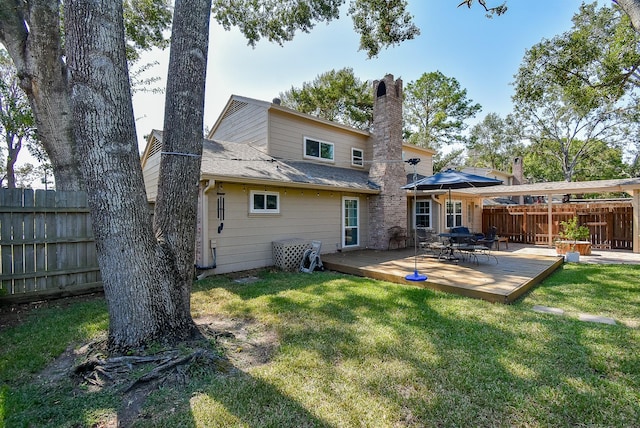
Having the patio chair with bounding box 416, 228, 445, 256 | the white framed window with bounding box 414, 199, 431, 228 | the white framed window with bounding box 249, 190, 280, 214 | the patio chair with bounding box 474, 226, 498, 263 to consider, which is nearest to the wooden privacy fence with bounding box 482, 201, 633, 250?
the patio chair with bounding box 474, 226, 498, 263

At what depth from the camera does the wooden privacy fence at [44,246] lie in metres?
5.19

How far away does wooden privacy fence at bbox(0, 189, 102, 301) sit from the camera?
5188 millimetres

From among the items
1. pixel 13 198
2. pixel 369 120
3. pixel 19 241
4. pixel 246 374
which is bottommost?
pixel 246 374

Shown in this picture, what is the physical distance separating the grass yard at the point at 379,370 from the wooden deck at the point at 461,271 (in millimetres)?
378

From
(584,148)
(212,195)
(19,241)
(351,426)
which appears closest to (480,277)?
(351,426)

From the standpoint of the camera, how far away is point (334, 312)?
15.4 feet

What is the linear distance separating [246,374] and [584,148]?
34573mm

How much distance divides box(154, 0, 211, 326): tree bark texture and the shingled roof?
11.0 feet

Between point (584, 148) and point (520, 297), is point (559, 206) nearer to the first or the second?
point (520, 297)

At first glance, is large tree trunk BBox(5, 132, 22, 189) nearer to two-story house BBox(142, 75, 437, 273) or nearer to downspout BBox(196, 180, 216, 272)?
two-story house BBox(142, 75, 437, 273)

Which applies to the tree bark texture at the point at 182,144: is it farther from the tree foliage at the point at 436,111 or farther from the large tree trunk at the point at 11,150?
the tree foliage at the point at 436,111

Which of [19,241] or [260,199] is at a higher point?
[260,199]

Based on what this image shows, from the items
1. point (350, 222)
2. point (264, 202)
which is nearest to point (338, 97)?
point (350, 222)

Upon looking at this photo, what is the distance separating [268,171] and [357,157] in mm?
5592
